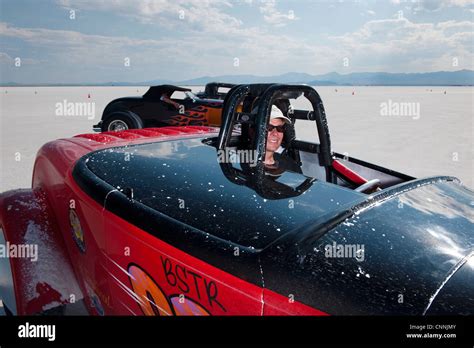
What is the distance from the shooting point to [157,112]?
9562mm

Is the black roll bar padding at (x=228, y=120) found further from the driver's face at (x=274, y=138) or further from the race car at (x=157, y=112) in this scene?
the race car at (x=157, y=112)

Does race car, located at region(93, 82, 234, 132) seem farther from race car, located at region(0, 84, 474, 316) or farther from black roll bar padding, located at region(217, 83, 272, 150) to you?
black roll bar padding, located at region(217, 83, 272, 150)

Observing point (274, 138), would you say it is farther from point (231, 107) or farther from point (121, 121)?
point (121, 121)

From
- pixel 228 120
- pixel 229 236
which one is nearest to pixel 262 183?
pixel 229 236

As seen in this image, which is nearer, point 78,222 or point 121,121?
point 78,222

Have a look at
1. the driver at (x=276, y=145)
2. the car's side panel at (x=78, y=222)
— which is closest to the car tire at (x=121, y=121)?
the car's side panel at (x=78, y=222)

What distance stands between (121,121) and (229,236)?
8.52 metres

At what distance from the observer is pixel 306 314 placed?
4.26ft

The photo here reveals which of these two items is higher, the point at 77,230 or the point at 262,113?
the point at 262,113

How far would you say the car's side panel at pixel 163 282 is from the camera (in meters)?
1.41

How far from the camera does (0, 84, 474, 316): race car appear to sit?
135 centimetres

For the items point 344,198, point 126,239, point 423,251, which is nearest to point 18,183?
point 126,239

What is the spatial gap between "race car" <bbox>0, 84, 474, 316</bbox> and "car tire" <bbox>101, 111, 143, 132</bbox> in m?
6.66

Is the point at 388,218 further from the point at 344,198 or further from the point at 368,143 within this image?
the point at 368,143
